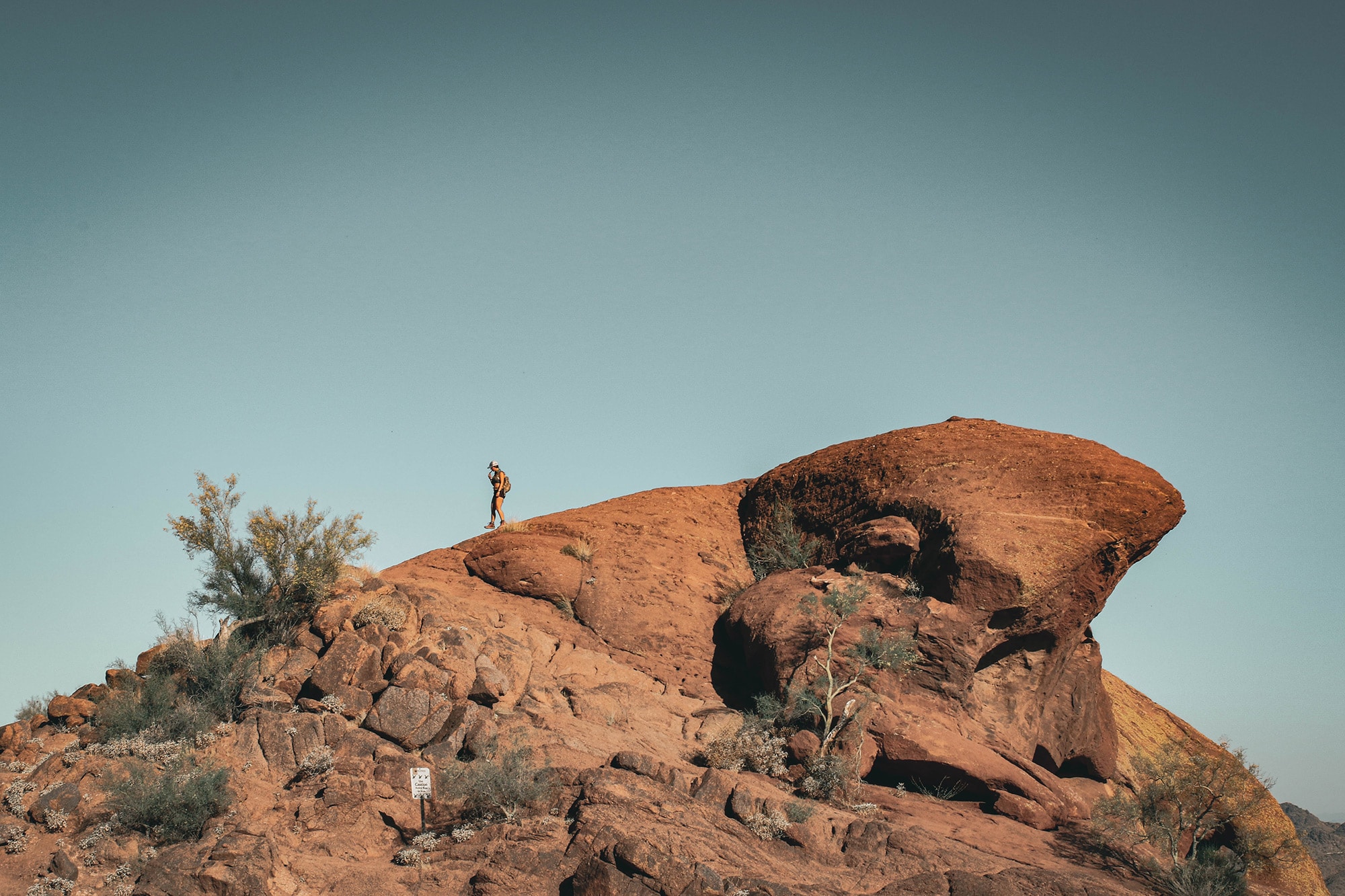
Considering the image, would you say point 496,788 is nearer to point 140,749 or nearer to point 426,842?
point 426,842

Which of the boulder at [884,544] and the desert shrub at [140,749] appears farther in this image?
the boulder at [884,544]

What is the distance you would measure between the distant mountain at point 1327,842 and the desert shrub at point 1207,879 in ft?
96.0

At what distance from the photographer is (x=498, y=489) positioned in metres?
22.8

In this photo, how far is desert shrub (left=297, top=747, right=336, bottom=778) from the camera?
12750mm

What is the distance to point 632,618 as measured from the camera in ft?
60.7

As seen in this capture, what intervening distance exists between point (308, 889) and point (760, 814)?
20.1 feet

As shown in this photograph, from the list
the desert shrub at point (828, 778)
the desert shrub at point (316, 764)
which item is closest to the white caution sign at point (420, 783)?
the desert shrub at point (316, 764)

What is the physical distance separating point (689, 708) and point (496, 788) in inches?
207

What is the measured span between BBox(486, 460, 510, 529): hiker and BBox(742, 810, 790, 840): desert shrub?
1180 centimetres

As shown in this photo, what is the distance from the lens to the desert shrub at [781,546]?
20.3 metres

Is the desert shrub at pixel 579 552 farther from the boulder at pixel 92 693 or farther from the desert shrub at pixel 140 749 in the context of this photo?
the boulder at pixel 92 693

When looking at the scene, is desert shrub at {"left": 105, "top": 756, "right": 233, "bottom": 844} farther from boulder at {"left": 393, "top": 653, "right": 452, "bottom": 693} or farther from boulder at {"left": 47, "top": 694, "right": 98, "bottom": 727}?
boulder at {"left": 393, "top": 653, "right": 452, "bottom": 693}

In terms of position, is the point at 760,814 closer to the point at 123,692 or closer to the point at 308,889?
the point at 308,889

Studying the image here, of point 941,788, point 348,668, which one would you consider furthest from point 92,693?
point 941,788
